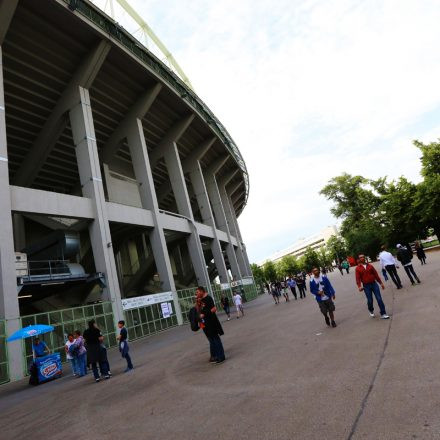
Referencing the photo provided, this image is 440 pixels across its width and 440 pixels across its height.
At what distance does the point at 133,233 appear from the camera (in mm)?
28391

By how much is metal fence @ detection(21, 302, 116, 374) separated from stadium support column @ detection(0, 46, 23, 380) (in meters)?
0.49

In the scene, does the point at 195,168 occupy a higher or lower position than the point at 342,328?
higher

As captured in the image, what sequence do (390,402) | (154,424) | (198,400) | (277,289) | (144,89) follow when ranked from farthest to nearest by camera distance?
(144,89)
(277,289)
(198,400)
(154,424)
(390,402)

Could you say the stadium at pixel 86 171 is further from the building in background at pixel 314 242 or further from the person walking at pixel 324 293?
the building in background at pixel 314 242

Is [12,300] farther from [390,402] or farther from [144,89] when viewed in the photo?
[144,89]

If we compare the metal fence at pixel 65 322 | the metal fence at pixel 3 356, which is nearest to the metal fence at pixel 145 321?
the metal fence at pixel 65 322

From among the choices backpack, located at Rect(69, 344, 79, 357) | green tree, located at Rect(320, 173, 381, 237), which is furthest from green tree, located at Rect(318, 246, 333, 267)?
backpack, located at Rect(69, 344, 79, 357)

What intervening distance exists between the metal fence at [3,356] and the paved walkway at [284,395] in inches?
252

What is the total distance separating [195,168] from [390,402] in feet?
112

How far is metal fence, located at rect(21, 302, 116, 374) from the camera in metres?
15.3

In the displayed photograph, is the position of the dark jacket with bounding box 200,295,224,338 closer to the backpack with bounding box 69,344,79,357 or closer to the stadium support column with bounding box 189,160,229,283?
the backpack with bounding box 69,344,79,357

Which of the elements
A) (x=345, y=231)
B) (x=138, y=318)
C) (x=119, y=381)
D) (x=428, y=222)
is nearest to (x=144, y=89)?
(x=138, y=318)

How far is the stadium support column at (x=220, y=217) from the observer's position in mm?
38344

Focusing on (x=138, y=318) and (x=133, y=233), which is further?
(x=133, y=233)
